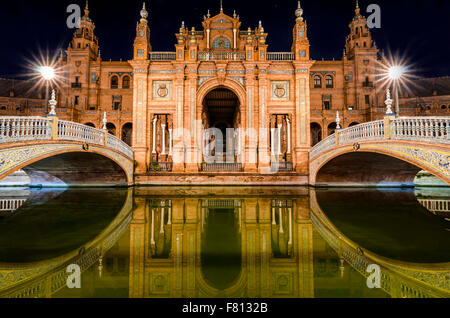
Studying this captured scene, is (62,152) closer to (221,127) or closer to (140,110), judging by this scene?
(140,110)

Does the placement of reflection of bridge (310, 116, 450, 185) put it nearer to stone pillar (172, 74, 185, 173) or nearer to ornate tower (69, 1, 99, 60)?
stone pillar (172, 74, 185, 173)

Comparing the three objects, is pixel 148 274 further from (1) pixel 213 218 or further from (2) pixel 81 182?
(2) pixel 81 182

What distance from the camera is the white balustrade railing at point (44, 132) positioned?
20.6ft

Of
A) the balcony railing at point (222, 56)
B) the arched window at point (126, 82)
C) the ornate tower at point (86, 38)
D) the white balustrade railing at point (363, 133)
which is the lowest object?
the white balustrade railing at point (363, 133)

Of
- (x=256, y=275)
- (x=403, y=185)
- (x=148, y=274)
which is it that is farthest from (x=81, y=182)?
(x=403, y=185)

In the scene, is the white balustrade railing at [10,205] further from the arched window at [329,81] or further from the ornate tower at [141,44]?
the arched window at [329,81]

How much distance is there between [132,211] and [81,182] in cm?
855

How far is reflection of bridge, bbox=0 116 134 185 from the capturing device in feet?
20.6

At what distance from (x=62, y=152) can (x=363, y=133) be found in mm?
11196

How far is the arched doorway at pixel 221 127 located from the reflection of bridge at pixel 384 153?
9317 mm

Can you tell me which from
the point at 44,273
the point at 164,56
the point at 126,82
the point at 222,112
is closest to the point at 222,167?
the point at 164,56

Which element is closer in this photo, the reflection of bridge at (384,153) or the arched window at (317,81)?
the reflection of bridge at (384,153)

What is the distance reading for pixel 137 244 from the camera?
3.91 meters

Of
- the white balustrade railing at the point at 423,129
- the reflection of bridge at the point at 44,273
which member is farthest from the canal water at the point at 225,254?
the white balustrade railing at the point at 423,129
